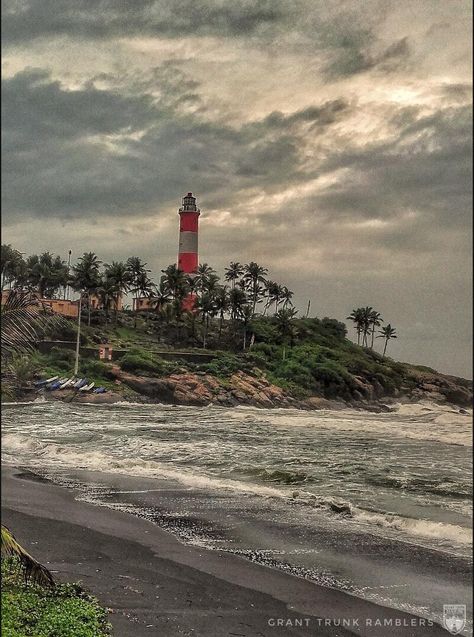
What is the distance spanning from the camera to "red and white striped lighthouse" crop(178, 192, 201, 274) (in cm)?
1891

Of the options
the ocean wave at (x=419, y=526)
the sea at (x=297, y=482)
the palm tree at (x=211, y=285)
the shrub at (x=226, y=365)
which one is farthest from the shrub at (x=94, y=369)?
the ocean wave at (x=419, y=526)

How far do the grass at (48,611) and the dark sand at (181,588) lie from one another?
0.22 meters

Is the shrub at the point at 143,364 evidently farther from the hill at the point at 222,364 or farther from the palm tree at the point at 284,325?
the palm tree at the point at 284,325

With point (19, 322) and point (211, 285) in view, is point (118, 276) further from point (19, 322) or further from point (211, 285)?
point (19, 322)

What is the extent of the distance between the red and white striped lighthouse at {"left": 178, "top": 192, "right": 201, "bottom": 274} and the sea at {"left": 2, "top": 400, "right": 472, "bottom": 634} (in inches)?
280

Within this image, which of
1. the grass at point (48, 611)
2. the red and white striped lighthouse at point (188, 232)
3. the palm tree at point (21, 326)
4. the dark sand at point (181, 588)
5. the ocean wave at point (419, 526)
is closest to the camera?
the palm tree at point (21, 326)

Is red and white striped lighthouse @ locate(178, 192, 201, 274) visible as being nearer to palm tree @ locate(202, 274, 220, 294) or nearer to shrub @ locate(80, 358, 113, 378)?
palm tree @ locate(202, 274, 220, 294)

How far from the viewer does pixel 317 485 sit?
16406 millimetres

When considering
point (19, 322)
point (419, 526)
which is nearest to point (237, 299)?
point (419, 526)

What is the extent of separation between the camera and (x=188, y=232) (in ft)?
68.7

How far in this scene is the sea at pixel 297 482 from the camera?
879cm

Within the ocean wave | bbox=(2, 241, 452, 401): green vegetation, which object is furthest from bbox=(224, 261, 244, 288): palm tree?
the ocean wave

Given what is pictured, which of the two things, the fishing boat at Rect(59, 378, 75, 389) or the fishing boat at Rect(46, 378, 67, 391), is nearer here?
the fishing boat at Rect(46, 378, 67, 391)

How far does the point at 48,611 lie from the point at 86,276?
37108mm
